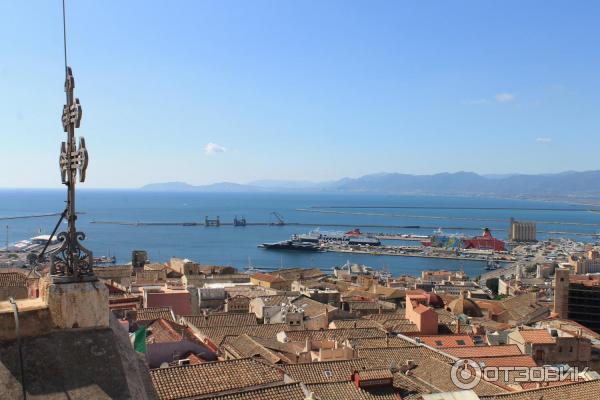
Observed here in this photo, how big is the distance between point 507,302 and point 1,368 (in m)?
39.8

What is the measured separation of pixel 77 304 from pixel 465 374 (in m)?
14.5

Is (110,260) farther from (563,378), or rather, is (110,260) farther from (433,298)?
(563,378)

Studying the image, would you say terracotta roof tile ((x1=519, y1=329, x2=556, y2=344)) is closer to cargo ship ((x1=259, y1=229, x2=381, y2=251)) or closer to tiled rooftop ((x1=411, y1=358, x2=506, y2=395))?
tiled rooftop ((x1=411, y1=358, x2=506, y2=395))

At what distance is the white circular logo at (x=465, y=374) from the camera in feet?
50.2

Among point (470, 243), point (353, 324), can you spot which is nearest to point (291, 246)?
point (470, 243)

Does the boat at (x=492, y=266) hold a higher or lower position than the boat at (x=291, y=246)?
lower

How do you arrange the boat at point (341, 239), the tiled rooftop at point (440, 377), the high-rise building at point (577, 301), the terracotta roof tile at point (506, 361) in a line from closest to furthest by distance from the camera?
the tiled rooftop at point (440, 377), the terracotta roof tile at point (506, 361), the high-rise building at point (577, 301), the boat at point (341, 239)

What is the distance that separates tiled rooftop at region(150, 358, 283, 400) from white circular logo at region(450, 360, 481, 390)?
5308 millimetres

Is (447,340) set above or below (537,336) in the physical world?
below

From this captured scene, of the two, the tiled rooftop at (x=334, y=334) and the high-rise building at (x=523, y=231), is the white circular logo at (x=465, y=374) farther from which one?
the high-rise building at (x=523, y=231)

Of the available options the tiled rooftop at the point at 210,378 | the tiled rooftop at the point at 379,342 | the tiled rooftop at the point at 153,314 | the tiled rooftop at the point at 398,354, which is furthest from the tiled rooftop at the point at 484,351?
the tiled rooftop at the point at 153,314

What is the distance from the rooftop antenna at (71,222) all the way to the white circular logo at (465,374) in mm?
13375

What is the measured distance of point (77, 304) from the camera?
3.56m

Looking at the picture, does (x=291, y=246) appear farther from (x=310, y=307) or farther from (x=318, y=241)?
(x=310, y=307)
